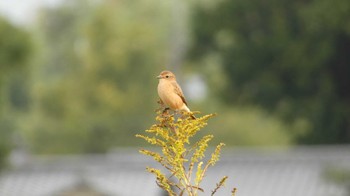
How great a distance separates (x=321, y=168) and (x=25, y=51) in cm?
1452

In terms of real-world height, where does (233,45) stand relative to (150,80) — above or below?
below

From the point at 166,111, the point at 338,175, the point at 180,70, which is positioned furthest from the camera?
the point at 180,70

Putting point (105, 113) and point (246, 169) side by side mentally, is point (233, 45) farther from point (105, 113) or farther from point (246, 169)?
point (105, 113)

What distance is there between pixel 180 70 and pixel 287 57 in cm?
2968

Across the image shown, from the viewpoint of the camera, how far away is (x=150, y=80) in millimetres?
90062

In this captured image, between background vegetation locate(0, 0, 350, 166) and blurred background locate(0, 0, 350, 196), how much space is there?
0.24ft

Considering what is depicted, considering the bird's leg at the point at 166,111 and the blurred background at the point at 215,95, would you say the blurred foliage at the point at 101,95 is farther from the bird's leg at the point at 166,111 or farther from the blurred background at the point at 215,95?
the bird's leg at the point at 166,111

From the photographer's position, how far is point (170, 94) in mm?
11281

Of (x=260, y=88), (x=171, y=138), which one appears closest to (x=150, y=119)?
(x=260, y=88)

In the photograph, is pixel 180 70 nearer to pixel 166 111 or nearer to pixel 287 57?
pixel 287 57

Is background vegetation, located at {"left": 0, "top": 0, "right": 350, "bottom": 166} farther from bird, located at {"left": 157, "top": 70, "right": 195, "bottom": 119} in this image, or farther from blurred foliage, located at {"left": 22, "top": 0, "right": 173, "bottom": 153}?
bird, located at {"left": 157, "top": 70, "right": 195, "bottom": 119}

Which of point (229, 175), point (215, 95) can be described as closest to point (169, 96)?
point (229, 175)

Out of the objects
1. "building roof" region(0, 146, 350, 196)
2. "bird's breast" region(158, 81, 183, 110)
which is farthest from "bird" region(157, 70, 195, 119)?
"building roof" region(0, 146, 350, 196)

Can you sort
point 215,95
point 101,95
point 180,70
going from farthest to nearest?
point 180,70, point 101,95, point 215,95
